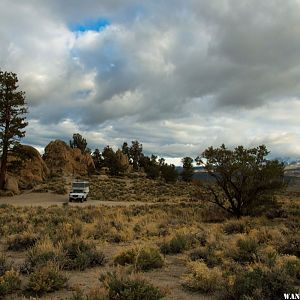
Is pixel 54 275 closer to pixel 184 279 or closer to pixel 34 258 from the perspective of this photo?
pixel 34 258

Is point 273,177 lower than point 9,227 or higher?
higher

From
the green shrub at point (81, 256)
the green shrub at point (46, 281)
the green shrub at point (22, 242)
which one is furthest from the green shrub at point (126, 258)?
the green shrub at point (22, 242)

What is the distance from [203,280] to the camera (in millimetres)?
8461

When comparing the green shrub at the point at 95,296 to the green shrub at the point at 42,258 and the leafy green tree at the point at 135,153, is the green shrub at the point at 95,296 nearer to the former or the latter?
the green shrub at the point at 42,258

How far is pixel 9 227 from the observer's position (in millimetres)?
17281

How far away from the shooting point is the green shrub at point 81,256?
398 inches

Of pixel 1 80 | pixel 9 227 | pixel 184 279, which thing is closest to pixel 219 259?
pixel 184 279

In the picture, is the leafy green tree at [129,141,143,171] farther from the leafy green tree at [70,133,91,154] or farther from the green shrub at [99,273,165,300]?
the green shrub at [99,273,165,300]

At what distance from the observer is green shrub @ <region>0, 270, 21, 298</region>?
772cm

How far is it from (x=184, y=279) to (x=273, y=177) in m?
17.6

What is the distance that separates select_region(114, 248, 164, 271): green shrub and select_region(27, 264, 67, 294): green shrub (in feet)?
6.98

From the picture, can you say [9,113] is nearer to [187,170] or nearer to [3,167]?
[3,167]

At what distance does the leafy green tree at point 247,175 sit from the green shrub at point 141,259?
14.9 m

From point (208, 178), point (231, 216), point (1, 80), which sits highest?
point (1, 80)
